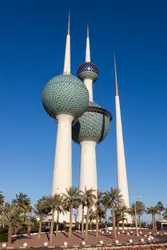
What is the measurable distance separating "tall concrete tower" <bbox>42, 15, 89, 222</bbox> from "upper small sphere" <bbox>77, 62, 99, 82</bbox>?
28680 mm

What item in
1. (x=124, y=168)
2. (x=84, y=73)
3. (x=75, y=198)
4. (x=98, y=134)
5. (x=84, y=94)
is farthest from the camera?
(x=84, y=73)

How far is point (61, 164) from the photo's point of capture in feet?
240

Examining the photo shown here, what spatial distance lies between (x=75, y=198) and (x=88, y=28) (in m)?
92.4

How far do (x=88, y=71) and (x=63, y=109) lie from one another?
38613 millimetres

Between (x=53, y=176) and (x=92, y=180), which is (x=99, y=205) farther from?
(x=92, y=180)

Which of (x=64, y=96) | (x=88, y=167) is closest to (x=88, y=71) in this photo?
(x=64, y=96)

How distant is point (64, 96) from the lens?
257 feet

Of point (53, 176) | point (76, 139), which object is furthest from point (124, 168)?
point (53, 176)

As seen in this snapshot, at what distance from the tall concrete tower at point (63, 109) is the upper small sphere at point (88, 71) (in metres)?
28.7

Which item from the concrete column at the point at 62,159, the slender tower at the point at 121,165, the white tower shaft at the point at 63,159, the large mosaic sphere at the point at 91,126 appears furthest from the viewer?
the large mosaic sphere at the point at 91,126

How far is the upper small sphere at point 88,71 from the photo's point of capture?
111562 mm

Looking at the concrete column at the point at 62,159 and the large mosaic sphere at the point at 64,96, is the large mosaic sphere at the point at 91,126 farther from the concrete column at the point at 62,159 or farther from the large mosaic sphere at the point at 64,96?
the concrete column at the point at 62,159

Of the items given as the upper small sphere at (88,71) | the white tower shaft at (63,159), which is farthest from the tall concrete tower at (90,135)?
the white tower shaft at (63,159)

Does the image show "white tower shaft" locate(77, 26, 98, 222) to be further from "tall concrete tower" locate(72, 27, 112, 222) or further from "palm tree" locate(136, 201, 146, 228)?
"palm tree" locate(136, 201, 146, 228)
